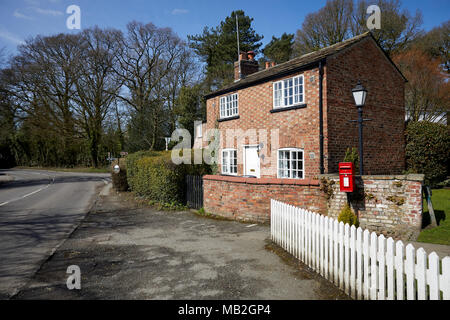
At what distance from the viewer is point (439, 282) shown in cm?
310

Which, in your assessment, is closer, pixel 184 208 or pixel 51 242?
pixel 51 242

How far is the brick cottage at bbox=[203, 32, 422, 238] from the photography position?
8820 mm

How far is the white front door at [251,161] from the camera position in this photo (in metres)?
13.3

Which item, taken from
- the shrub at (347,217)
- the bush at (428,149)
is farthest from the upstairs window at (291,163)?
the bush at (428,149)

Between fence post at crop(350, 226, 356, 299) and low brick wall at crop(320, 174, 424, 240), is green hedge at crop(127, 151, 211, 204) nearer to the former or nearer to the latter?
low brick wall at crop(320, 174, 424, 240)

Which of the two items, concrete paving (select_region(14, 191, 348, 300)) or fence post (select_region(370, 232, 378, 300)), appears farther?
concrete paving (select_region(14, 191, 348, 300))

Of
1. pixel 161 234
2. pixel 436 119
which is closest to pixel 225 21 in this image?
pixel 436 119

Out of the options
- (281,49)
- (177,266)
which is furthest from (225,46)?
(177,266)

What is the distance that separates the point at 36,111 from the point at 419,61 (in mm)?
40380

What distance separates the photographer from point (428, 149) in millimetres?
13242

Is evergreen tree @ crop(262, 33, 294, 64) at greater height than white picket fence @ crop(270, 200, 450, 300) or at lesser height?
greater

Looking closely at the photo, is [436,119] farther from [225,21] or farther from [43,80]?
[43,80]

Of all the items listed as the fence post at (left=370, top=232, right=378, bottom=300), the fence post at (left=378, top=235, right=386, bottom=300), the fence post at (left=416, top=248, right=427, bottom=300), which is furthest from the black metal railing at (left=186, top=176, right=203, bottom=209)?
the fence post at (left=416, top=248, right=427, bottom=300)

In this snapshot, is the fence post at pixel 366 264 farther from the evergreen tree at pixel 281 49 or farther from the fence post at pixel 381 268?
the evergreen tree at pixel 281 49
